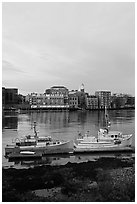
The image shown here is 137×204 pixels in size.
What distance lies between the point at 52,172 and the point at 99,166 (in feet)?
3.88

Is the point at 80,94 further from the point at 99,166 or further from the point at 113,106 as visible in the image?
the point at 99,166

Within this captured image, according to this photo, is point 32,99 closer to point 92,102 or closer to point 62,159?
point 92,102

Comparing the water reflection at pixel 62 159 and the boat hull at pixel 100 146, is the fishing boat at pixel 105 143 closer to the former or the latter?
the boat hull at pixel 100 146

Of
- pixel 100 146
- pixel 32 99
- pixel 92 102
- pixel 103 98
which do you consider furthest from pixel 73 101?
pixel 100 146

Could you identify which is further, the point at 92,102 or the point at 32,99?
the point at 92,102

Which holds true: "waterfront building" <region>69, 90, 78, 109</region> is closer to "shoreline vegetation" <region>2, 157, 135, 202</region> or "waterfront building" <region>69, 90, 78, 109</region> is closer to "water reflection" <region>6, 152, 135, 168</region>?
"water reflection" <region>6, 152, 135, 168</region>

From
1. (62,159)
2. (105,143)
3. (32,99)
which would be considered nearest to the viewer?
(62,159)

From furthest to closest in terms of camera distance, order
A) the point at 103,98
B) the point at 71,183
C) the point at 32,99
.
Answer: the point at 103,98
the point at 32,99
the point at 71,183

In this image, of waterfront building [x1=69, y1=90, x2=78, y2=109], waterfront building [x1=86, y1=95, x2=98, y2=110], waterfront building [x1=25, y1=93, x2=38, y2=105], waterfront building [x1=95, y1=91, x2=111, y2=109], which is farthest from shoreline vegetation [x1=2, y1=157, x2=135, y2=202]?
waterfront building [x1=95, y1=91, x2=111, y2=109]

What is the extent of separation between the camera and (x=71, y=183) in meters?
4.27

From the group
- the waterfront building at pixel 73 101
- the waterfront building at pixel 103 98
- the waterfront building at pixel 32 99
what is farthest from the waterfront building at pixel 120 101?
the waterfront building at pixel 32 99

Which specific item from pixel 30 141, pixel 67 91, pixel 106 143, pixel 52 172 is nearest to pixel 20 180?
pixel 52 172

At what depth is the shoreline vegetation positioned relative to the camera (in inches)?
140

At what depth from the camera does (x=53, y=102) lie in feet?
138
